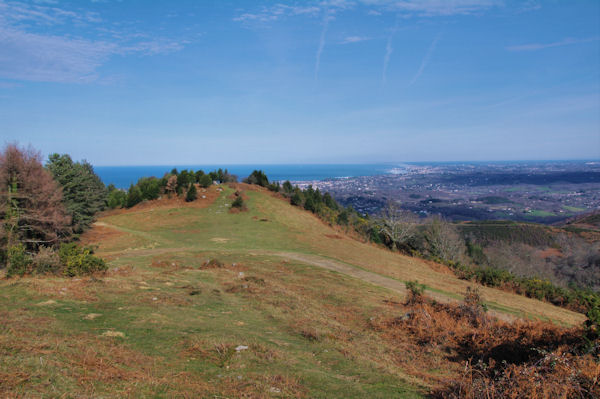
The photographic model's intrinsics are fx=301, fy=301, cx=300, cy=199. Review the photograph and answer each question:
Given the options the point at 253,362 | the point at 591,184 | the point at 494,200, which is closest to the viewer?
the point at 253,362

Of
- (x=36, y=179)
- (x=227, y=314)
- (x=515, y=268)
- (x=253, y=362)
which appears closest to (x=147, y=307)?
(x=227, y=314)

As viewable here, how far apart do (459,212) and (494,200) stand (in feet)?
118

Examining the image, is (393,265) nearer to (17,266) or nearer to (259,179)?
(17,266)

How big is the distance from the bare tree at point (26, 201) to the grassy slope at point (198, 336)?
26.7ft

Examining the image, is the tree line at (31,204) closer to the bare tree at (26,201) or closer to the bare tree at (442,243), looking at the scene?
the bare tree at (26,201)

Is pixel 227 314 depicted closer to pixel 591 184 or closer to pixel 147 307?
pixel 147 307

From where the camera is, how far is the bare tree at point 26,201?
1775cm

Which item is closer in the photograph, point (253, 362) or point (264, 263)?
point (253, 362)

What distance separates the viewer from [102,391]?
389 centimetres

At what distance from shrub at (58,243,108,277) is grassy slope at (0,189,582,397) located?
0.75 metres

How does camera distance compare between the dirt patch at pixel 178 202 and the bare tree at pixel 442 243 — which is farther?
the bare tree at pixel 442 243

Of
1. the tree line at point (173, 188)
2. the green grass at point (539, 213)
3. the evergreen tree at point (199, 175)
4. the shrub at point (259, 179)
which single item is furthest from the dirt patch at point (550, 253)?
the evergreen tree at point (199, 175)

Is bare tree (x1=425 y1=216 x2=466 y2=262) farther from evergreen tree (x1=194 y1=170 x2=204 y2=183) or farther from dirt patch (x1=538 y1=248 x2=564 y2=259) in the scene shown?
evergreen tree (x1=194 y1=170 x2=204 y2=183)

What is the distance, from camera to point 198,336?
257 inches
